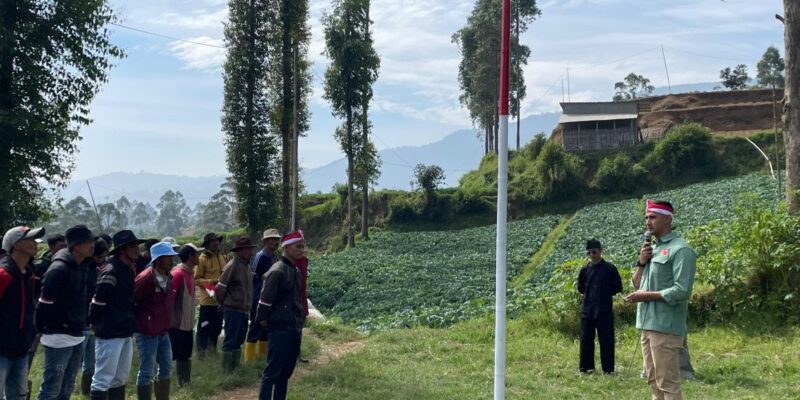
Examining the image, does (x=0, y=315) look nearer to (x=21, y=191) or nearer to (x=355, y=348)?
(x=355, y=348)

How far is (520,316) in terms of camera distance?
12.9 m

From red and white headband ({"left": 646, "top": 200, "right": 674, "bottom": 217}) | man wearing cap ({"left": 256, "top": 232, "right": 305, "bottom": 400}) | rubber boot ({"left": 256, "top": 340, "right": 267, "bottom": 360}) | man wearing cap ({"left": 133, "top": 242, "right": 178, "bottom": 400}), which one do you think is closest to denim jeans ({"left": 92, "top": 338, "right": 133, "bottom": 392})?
man wearing cap ({"left": 133, "top": 242, "right": 178, "bottom": 400})

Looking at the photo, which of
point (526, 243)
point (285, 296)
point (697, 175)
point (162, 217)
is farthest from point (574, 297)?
point (162, 217)

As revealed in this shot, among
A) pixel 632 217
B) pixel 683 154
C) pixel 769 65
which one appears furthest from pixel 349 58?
pixel 769 65

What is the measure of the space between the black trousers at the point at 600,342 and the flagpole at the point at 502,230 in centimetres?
400

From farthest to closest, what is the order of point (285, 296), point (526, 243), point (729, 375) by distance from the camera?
point (526, 243), point (729, 375), point (285, 296)

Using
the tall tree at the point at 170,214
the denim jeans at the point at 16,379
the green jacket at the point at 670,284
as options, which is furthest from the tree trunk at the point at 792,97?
the tall tree at the point at 170,214

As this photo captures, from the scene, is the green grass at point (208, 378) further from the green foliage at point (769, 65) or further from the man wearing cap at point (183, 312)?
the green foliage at point (769, 65)

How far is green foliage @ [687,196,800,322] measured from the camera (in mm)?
10102

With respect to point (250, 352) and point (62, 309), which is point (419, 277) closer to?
point (250, 352)

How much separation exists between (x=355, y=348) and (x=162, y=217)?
189m

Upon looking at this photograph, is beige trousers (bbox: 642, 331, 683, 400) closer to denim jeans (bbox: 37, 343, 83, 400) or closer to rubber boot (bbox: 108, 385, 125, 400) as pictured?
rubber boot (bbox: 108, 385, 125, 400)

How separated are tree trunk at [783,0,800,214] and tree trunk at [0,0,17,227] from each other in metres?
14.7

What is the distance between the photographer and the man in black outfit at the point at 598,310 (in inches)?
346
